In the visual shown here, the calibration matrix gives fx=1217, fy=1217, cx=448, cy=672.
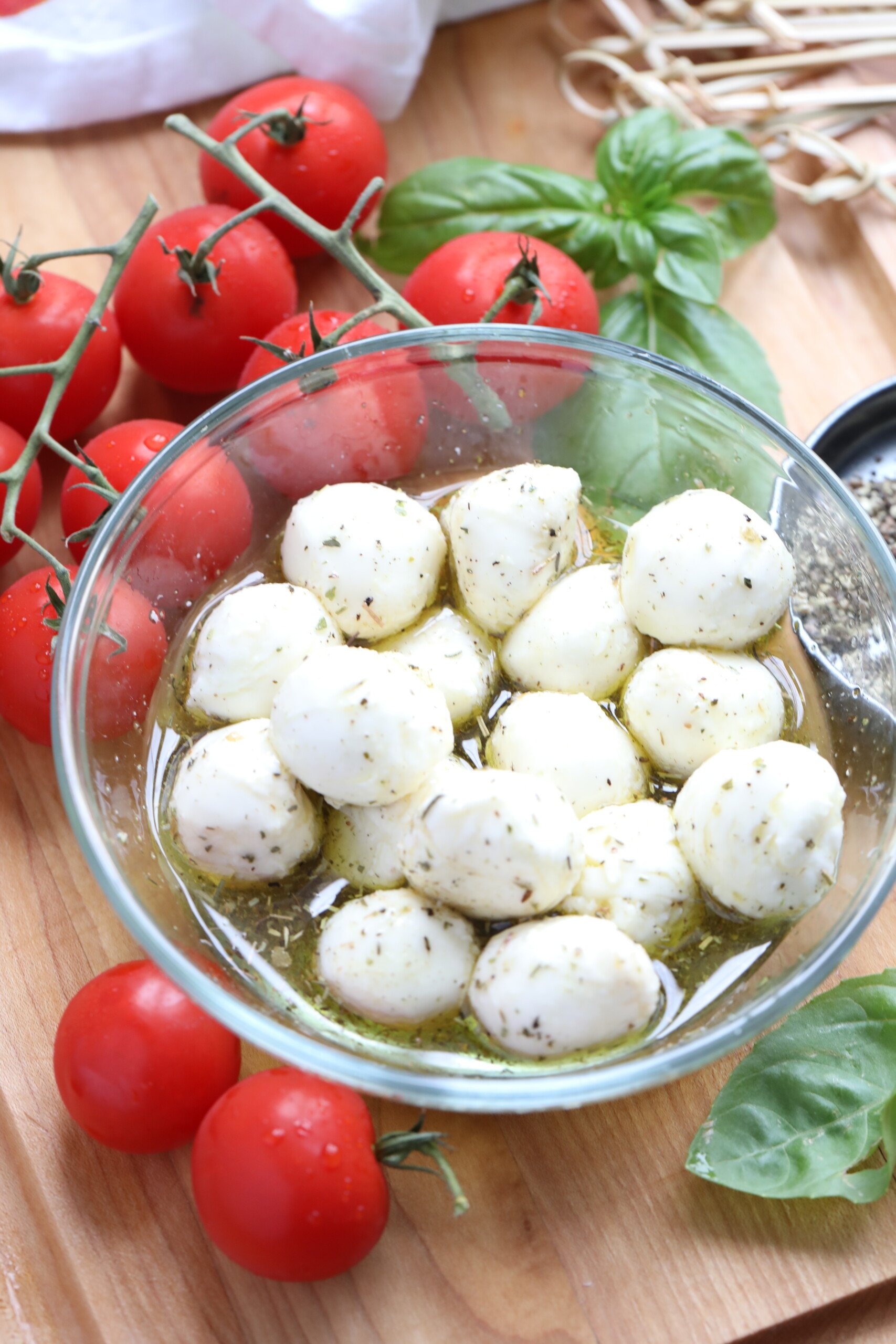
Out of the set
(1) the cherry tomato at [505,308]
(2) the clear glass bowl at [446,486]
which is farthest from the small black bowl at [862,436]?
(1) the cherry tomato at [505,308]

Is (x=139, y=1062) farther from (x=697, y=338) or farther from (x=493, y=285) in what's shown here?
(x=697, y=338)

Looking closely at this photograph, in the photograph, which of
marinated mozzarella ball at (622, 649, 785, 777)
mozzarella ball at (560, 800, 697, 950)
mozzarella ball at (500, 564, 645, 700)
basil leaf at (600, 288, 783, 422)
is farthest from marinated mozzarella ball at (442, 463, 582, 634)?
basil leaf at (600, 288, 783, 422)

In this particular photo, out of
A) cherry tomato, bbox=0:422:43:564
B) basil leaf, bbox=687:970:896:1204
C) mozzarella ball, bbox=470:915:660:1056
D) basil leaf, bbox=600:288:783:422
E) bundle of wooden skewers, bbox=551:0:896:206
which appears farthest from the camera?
bundle of wooden skewers, bbox=551:0:896:206

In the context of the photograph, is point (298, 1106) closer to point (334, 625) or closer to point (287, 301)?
point (334, 625)

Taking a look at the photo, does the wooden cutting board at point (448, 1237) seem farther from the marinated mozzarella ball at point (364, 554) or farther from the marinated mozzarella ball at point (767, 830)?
the marinated mozzarella ball at point (364, 554)

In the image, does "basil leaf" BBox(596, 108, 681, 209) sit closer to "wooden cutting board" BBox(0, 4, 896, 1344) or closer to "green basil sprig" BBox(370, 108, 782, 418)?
"green basil sprig" BBox(370, 108, 782, 418)

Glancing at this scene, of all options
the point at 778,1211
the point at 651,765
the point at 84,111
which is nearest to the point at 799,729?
the point at 651,765
